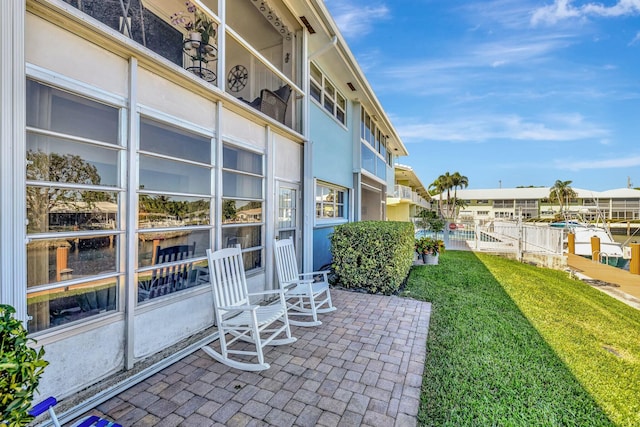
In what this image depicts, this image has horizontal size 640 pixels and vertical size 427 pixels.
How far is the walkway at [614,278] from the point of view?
6.32 metres

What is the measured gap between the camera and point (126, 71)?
8.98ft

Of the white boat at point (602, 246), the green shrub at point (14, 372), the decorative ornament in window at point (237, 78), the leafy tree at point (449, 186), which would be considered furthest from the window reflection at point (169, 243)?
the leafy tree at point (449, 186)

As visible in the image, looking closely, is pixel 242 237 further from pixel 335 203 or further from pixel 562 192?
pixel 562 192

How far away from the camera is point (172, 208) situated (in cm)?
337

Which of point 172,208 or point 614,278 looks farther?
point 614,278

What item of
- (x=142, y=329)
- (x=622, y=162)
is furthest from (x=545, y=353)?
(x=622, y=162)

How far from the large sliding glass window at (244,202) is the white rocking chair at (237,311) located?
603 mm

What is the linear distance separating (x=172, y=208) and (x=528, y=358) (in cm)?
447

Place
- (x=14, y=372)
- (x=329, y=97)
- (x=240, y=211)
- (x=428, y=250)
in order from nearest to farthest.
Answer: (x=14, y=372) → (x=240, y=211) → (x=329, y=97) → (x=428, y=250)

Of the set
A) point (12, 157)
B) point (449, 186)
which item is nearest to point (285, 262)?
point (12, 157)

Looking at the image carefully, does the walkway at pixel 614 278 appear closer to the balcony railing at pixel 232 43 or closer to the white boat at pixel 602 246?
the white boat at pixel 602 246

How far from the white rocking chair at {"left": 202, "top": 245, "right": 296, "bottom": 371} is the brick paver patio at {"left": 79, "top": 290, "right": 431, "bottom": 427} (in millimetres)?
98

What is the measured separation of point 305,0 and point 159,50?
294 centimetres

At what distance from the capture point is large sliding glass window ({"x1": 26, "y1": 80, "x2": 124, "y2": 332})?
7.20 ft
